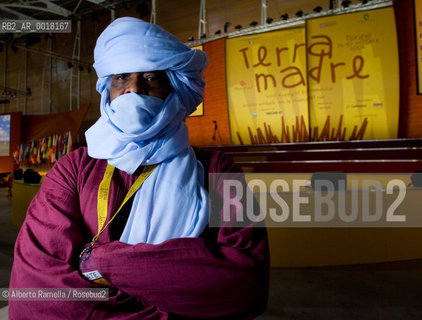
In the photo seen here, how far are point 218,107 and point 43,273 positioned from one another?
4556 millimetres

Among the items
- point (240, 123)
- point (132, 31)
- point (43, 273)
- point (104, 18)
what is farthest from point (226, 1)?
point (43, 273)

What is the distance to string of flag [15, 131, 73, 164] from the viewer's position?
840 centimetres

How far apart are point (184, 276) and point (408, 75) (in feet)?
14.1

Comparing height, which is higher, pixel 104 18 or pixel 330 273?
pixel 104 18

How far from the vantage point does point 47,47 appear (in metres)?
10.8

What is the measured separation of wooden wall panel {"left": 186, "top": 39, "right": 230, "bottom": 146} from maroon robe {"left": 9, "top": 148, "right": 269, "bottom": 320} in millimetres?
4340

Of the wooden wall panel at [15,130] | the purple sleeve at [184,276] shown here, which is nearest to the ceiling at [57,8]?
the wooden wall panel at [15,130]

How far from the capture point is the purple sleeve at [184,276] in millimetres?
731

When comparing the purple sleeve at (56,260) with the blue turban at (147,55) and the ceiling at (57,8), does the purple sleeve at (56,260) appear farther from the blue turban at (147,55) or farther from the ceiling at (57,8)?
the ceiling at (57,8)

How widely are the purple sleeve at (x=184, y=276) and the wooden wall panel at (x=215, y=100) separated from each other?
4.37 m

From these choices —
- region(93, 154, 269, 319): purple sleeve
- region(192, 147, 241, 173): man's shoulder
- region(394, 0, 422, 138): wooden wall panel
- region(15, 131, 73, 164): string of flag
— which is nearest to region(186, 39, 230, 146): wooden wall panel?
region(394, 0, 422, 138): wooden wall panel

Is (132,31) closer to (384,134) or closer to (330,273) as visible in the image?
(330,273)

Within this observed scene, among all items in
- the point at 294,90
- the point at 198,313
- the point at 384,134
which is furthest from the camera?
the point at 294,90

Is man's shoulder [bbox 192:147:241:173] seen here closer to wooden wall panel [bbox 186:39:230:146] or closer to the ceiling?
wooden wall panel [bbox 186:39:230:146]
